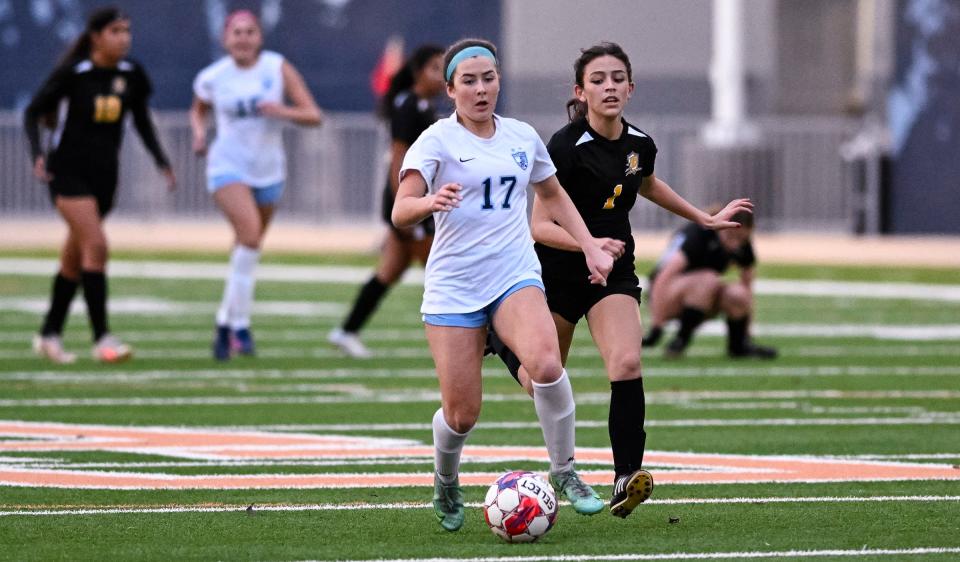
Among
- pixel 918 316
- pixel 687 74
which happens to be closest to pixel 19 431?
pixel 918 316

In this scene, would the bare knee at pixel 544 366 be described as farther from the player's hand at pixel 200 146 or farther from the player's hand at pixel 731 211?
the player's hand at pixel 200 146

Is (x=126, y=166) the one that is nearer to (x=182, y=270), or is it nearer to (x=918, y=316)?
(x=182, y=270)

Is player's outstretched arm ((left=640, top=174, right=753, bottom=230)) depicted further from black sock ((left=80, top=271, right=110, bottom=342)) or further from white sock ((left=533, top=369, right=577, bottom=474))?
black sock ((left=80, top=271, right=110, bottom=342))

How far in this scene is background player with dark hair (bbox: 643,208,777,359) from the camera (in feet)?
50.0

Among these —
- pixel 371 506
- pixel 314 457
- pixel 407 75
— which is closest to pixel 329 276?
pixel 407 75

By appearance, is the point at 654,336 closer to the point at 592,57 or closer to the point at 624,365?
the point at 592,57

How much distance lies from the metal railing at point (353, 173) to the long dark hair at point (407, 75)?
1454cm

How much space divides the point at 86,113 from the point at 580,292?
698cm

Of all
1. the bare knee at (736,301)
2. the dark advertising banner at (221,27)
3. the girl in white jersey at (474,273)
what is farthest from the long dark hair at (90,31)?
the dark advertising banner at (221,27)

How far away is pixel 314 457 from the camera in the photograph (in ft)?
33.2

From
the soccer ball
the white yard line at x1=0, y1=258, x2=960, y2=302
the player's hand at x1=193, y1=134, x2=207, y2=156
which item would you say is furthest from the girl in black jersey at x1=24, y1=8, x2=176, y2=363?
the white yard line at x1=0, y1=258, x2=960, y2=302

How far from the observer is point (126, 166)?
30.6 m

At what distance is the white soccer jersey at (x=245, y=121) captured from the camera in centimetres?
1509

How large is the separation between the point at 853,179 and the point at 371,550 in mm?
22815
